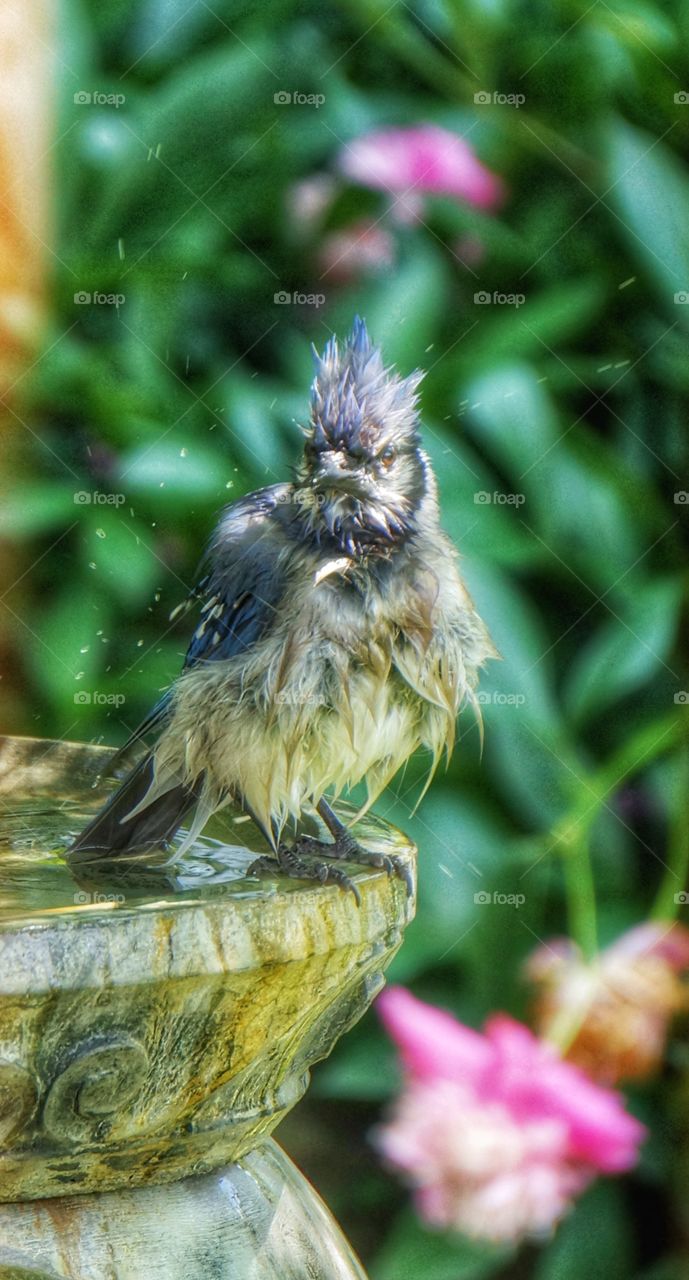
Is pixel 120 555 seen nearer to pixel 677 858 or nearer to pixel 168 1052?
pixel 677 858

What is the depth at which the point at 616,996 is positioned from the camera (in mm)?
2723

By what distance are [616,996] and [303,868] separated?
4.34 feet

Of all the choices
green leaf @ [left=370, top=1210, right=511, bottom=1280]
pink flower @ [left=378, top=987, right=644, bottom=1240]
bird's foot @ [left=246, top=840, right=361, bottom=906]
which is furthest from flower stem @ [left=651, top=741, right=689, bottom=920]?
bird's foot @ [left=246, top=840, right=361, bottom=906]

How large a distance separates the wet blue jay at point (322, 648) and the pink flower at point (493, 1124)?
658mm

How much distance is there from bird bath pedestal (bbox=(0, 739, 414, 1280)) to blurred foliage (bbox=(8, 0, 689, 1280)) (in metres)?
1.00

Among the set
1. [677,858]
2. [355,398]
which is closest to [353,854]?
[355,398]

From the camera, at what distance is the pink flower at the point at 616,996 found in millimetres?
2684

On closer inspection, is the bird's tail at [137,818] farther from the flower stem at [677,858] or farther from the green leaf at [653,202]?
the green leaf at [653,202]

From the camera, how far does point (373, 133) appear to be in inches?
108

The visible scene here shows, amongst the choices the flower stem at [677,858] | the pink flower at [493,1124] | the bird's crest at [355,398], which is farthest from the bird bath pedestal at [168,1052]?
the flower stem at [677,858]

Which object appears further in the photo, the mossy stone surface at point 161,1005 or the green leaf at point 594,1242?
the green leaf at point 594,1242

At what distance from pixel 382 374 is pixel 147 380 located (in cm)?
75

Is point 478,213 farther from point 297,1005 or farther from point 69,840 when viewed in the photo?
point 297,1005

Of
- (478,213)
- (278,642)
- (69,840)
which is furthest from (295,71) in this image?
(69,840)
